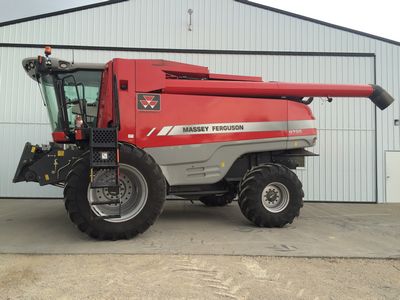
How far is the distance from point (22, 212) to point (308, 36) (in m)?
10.1

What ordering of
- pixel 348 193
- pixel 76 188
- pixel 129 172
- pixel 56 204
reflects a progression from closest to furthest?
1. pixel 76 188
2. pixel 129 172
3. pixel 56 204
4. pixel 348 193

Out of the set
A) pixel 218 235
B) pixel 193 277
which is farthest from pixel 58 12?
pixel 193 277

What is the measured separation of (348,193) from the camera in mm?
12367

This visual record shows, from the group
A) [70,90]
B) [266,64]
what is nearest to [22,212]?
[70,90]

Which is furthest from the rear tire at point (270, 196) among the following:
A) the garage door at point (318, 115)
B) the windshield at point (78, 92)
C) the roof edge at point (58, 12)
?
the roof edge at point (58, 12)

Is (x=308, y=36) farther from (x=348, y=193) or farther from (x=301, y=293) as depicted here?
(x=301, y=293)

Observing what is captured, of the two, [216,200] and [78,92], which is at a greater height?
[78,92]

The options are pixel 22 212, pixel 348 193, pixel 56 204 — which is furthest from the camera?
pixel 348 193

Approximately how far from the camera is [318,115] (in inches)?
497

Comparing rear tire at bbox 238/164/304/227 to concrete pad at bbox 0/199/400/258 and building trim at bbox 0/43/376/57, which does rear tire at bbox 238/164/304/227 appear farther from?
building trim at bbox 0/43/376/57

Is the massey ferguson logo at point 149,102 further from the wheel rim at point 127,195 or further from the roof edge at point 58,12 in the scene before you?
the roof edge at point 58,12

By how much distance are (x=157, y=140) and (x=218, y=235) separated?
2064mm

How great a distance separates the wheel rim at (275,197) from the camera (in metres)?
7.59

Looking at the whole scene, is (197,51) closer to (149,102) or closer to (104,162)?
(149,102)
